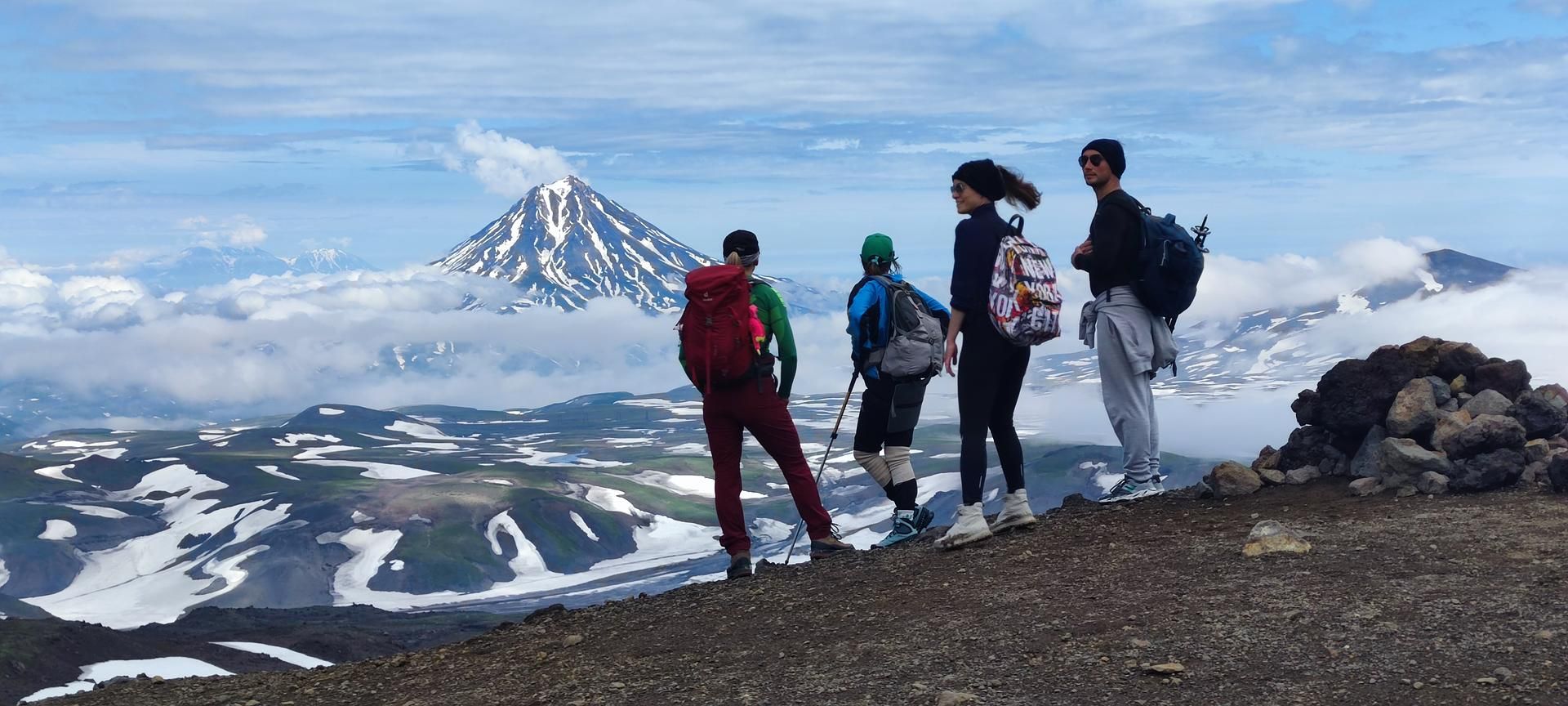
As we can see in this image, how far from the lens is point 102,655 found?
147 ft

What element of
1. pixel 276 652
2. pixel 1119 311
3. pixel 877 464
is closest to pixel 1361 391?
pixel 1119 311

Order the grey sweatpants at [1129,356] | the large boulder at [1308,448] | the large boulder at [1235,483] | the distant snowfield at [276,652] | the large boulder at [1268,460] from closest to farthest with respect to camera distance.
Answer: the grey sweatpants at [1129,356] → the large boulder at [1235,483] → the large boulder at [1308,448] → the large boulder at [1268,460] → the distant snowfield at [276,652]

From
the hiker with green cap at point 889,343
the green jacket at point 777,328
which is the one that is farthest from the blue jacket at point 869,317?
the green jacket at point 777,328

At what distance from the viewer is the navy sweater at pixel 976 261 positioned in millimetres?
10555

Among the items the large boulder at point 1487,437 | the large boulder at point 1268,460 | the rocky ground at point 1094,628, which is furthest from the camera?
the large boulder at point 1268,460

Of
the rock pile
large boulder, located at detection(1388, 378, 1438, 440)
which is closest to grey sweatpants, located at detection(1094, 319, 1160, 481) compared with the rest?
the rock pile

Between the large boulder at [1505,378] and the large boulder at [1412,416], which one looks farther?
the large boulder at [1505,378]

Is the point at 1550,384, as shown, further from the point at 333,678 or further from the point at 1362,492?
the point at 333,678

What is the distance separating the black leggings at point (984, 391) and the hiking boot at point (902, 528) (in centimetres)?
156

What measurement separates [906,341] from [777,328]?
1148 millimetres

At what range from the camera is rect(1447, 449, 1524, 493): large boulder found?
38.1 feet

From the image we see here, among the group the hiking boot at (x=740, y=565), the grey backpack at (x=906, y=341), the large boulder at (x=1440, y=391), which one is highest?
the grey backpack at (x=906, y=341)

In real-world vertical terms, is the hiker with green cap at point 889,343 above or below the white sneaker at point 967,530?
above

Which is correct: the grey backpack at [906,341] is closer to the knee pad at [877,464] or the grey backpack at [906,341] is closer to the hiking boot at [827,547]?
the knee pad at [877,464]
